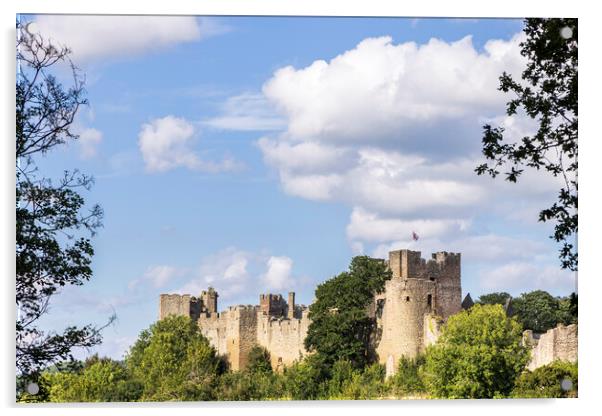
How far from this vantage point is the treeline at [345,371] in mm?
13539

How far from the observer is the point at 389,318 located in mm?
26547

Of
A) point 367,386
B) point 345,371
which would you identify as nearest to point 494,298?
point 345,371

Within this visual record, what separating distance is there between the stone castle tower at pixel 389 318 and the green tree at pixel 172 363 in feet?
7.79

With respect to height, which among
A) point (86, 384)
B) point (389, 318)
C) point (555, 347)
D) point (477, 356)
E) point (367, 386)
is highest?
point (389, 318)

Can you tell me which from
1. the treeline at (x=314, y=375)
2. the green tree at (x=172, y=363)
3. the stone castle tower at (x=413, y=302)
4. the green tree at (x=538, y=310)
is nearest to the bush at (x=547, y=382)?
the treeline at (x=314, y=375)

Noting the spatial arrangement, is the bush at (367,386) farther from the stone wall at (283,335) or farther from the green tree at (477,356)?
the stone wall at (283,335)

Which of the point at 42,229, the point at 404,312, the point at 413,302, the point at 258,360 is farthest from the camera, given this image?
the point at 413,302

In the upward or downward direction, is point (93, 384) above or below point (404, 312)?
below

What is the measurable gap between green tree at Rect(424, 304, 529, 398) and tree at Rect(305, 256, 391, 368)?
3.35m

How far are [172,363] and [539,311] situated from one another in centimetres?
568

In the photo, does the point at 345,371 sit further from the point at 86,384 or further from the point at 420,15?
the point at 420,15

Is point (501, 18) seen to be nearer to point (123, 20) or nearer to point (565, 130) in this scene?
point (565, 130)

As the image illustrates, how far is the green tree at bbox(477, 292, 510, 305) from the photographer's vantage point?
17.8m

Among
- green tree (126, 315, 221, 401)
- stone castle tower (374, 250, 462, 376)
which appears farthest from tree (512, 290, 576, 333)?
green tree (126, 315, 221, 401)
